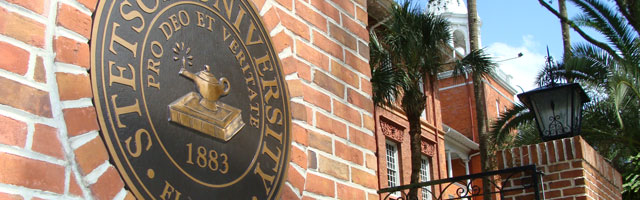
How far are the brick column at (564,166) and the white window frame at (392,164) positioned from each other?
1375 cm

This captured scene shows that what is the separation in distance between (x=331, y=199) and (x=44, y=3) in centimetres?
123

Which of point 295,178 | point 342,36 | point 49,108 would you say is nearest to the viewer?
point 49,108

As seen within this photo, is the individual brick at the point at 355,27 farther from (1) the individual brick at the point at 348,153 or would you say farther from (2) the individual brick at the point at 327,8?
(1) the individual brick at the point at 348,153

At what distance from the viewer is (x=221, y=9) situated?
221 cm

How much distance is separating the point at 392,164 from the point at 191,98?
18186 mm

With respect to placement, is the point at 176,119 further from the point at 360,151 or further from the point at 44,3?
the point at 360,151

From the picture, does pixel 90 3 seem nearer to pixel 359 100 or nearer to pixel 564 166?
pixel 359 100

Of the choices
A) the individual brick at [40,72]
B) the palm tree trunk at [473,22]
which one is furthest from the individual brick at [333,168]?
the palm tree trunk at [473,22]

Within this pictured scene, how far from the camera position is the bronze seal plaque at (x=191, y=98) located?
67.8 inches

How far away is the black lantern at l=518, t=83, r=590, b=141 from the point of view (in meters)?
5.80

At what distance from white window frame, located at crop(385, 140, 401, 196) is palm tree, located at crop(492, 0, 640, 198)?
4.50 meters

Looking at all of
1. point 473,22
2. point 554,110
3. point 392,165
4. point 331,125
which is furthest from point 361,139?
point 392,165

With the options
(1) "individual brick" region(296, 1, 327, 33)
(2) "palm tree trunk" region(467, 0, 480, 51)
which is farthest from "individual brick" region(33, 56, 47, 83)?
(2) "palm tree trunk" region(467, 0, 480, 51)

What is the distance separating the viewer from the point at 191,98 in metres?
1.97
